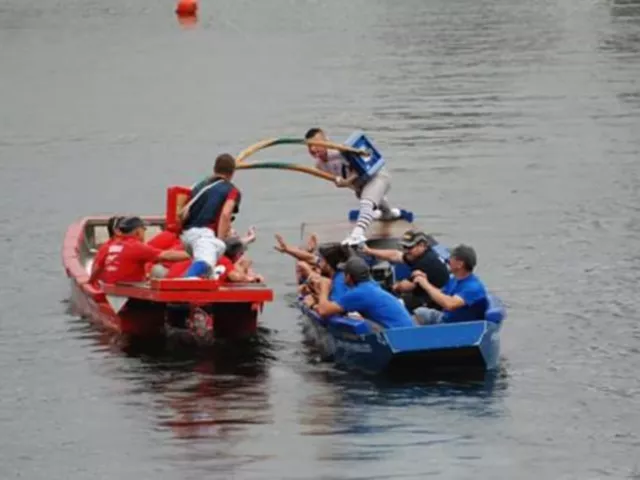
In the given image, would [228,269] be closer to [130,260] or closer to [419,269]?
[130,260]

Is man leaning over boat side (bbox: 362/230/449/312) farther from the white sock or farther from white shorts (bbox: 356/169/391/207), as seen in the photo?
white shorts (bbox: 356/169/391/207)

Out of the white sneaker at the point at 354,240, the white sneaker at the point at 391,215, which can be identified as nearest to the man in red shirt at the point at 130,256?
the white sneaker at the point at 354,240

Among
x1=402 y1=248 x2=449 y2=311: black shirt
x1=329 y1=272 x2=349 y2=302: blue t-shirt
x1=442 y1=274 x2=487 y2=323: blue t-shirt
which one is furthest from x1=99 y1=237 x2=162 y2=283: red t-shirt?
x1=442 y1=274 x2=487 y2=323: blue t-shirt

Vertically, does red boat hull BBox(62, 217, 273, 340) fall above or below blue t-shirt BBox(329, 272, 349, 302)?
below

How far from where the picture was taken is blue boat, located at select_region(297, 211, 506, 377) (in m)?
19.7

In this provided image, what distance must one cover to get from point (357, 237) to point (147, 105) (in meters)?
25.8

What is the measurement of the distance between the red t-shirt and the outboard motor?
8.78 feet

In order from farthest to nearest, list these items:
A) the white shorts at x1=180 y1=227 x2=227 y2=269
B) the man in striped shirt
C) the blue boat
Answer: the man in striped shirt < the white shorts at x1=180 y1=227 x2=227 y2=269 < the blue boat

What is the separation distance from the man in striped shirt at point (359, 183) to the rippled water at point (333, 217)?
1.71 m

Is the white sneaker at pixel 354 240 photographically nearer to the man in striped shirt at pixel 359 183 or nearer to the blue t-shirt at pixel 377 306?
the man in striped shirt at pixel 359 183

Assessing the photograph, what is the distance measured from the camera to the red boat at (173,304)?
21331 millimetres

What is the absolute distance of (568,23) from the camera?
71750mm

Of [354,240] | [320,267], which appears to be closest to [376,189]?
[354,240]

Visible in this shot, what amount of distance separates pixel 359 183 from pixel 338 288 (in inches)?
166
